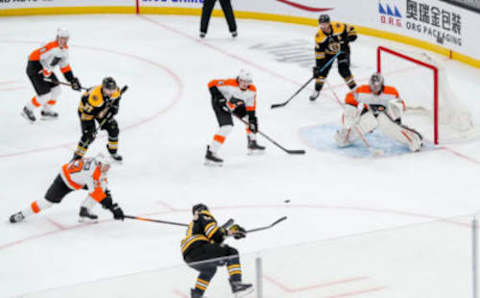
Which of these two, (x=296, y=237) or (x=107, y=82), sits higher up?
(x=107, y=82)

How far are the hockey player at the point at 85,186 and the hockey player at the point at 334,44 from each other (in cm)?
421

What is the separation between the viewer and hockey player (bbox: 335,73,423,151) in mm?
10633

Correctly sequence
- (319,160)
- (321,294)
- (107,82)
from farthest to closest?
1. (319,160)
2. (107,82)
3. (321,294)

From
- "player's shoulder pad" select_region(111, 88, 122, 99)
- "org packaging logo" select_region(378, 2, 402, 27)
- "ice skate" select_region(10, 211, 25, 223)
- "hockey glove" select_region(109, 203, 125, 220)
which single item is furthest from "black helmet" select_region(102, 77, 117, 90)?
"org packaging logo" select_region(378, 2, 402, 27)

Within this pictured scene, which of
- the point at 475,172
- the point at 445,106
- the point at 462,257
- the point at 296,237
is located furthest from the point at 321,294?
the point at 445,106

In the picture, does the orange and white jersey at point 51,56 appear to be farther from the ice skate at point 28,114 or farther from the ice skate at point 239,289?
the ice skate at point 239,289

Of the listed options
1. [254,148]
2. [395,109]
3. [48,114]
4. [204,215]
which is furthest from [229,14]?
[204,215]

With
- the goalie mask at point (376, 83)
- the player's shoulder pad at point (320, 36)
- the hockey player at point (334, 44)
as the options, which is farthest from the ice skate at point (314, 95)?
the goalie mask at point (376, 83)

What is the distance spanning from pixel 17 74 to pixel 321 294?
8.73m

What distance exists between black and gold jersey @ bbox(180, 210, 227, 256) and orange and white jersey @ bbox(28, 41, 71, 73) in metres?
4.83

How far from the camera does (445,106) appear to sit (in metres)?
Answer: 11.0

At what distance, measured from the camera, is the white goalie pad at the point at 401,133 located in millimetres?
10633

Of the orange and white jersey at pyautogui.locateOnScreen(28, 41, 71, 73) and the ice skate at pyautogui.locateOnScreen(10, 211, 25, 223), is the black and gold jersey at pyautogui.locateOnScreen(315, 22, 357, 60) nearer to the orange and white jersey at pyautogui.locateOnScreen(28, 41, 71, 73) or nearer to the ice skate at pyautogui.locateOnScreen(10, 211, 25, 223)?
the orange and white jersey at pyautogui.locateOnScreen(28, 41, 71, 73)

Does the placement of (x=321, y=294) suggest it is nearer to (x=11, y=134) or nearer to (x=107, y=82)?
(x=107, y=82)
